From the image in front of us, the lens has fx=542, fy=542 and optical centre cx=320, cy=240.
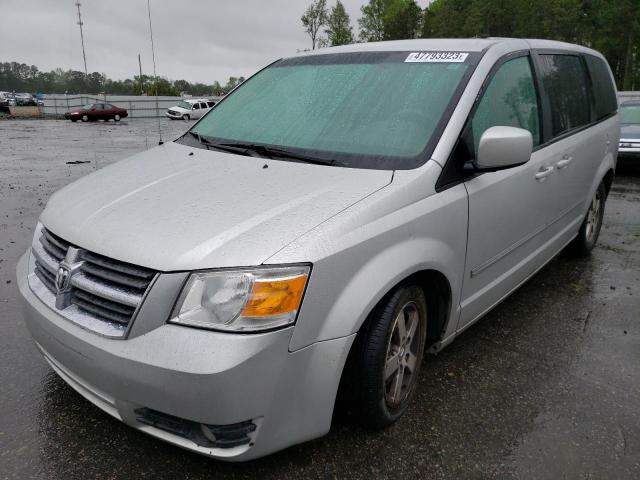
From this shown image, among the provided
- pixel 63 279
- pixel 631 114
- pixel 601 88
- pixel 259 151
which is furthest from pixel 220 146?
pixel 631 114

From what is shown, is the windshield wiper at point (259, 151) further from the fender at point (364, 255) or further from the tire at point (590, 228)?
the tire at point (590, 228)

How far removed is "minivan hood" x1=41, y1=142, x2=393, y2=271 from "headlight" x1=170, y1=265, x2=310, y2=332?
0.05 meters

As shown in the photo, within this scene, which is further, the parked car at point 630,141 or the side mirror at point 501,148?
the parked car at point 630,141

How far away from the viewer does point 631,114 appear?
11469 mm

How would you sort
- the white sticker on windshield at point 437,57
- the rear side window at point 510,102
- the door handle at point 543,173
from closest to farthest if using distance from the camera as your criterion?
1. the rear side window at point 510,102
2. the white sticker on windshield at point 437,57
3. the door handle at point 543,173

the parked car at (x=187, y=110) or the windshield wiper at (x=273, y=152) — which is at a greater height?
the windshield wiper at (x=273, y=152)

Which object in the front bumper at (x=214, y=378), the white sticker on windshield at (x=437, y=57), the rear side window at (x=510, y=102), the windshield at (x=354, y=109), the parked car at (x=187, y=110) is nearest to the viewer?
the front bumper at (x=214, y=378)

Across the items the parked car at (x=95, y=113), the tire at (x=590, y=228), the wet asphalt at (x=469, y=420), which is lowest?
the wet asphalt at (x=469, y=420)

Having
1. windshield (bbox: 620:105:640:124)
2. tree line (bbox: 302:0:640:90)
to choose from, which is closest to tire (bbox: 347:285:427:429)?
windshield (bbox: 620:105:640:124)

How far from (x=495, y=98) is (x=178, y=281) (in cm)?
206

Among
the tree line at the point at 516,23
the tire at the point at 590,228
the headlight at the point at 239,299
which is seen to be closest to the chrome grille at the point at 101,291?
the headlight at the point at 239,299

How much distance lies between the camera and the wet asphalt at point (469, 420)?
227cm

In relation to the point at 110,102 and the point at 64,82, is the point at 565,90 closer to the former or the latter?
the point at 110,102

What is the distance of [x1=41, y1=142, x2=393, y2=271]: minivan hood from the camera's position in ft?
6.49
